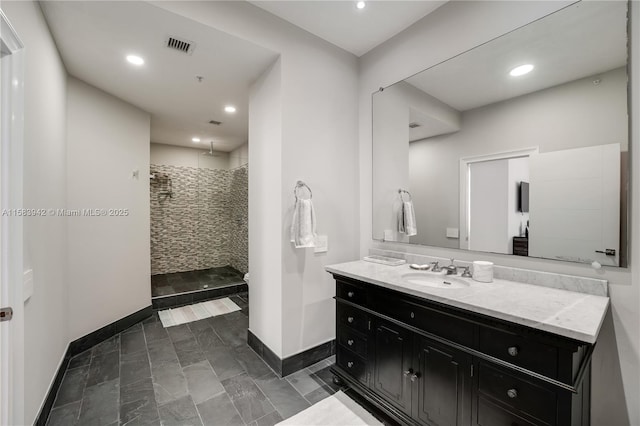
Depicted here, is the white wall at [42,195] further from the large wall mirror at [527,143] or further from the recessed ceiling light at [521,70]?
the recessed ceiling light at [521,70]

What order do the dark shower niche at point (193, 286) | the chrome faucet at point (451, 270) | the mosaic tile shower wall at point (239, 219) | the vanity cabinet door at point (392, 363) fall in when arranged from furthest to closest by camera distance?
the mosaic tile shower wall at point (239, 219), the dark shower niche at point (193, 286), the chrome faucet at point (451, 270), the vanity cabinet door at point (392, 363)

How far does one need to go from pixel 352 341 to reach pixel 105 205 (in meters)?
2.78

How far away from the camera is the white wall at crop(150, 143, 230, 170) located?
4.83 meters

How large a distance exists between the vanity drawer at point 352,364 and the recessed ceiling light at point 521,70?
82.0 inches

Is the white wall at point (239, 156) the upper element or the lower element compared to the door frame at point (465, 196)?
upper

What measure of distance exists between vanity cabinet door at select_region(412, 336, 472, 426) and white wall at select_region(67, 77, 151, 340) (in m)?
2.98

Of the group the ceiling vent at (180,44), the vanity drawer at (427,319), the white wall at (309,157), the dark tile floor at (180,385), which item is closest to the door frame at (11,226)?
the dark tile floor at (180,385)

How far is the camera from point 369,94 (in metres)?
2.53

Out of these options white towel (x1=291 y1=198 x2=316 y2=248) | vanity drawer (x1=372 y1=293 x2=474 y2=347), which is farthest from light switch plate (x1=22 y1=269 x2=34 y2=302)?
vanity drawer (x1=372 y1=293 x2=474 y2=347)

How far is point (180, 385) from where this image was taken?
6.60ft

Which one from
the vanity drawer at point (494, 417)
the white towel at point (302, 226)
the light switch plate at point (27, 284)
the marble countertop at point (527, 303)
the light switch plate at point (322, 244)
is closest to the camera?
the marble countertop at point (527, 303)

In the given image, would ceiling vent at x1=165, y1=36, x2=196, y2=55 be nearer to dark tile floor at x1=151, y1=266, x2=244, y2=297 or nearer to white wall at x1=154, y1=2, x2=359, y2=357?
white wall at x1=154, y1=2, x2=359, y2=357

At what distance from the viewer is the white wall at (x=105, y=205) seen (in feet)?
8.14

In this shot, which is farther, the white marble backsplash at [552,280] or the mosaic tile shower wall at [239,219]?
the mosaic tile shower wall at [239,219]
